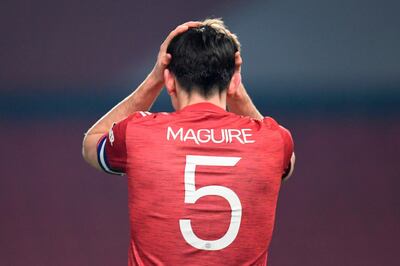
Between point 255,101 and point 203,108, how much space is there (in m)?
1.52

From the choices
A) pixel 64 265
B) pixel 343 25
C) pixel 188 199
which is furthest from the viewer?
pixel 343 25

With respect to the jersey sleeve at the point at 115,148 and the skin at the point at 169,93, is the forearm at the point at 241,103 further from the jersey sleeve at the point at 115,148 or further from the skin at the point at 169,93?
the jersey sleeve at the point at 115,148

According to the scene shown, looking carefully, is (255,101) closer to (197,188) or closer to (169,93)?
(169,93)

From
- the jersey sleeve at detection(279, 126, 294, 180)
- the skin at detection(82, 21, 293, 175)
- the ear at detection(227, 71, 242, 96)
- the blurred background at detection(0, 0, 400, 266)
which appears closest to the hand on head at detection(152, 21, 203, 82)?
the skin at detection(82, 21, 293, 175)

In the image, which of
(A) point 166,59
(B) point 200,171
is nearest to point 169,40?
(A) point 166,59

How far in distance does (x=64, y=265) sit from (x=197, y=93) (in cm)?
158

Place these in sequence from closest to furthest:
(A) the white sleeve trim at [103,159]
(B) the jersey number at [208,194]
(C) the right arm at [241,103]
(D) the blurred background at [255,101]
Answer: (B) the jersey number at [208,194] → (A) the white sleeve trim at [103,159] → (C) the right arm at [241,103] → (D) the blurred background at [255,101]

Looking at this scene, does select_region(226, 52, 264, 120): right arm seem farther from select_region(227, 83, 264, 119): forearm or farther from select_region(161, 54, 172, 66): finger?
select_region(161, 54, 172, 66): finger

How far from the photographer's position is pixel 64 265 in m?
2.47

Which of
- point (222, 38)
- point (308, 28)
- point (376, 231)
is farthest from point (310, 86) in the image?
point (222, 38)

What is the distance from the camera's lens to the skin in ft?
3.57

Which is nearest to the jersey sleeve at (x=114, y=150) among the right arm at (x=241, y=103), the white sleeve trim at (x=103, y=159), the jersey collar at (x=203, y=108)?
the white sleeve trim at (x=103, y=159)

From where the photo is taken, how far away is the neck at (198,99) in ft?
3.52

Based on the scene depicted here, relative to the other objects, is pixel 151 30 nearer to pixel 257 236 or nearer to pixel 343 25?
pixel 343 25
